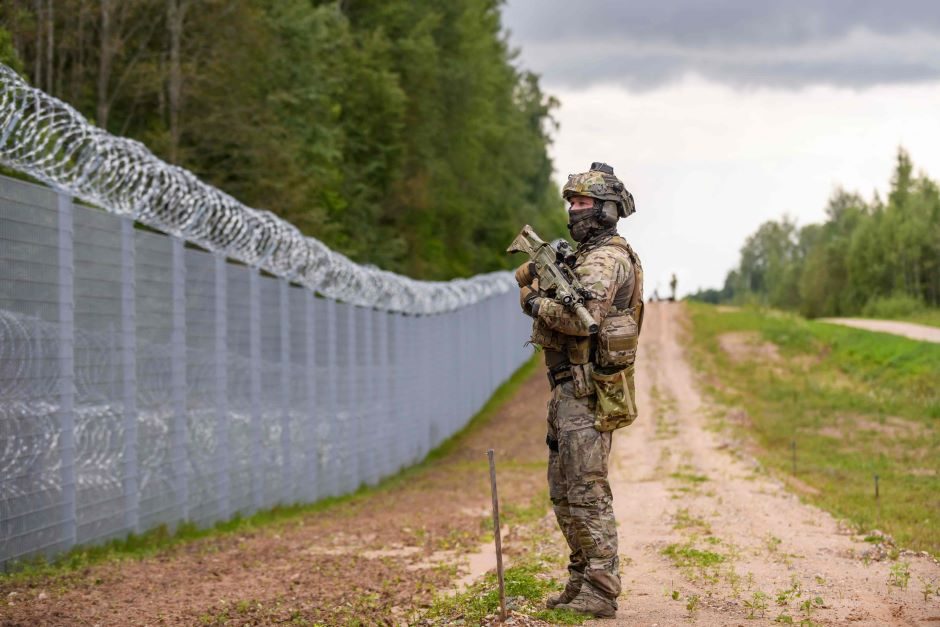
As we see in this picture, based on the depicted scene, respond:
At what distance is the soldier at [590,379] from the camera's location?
696 centimetres

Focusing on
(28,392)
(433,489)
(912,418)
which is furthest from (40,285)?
(912,418)

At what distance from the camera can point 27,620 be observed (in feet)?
22.8

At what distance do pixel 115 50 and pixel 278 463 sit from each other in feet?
36.6

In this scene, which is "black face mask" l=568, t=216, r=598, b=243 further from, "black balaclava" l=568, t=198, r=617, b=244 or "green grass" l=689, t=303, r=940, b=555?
"green grass" l=689, t=303, r=940, b=555

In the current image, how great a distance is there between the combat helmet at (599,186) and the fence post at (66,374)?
4.26 metres

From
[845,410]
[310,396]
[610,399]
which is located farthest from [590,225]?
[845,410]

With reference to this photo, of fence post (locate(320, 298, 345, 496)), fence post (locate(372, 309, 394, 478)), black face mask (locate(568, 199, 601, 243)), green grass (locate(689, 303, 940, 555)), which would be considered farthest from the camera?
fence post (locate(372, 309, 394, 478))

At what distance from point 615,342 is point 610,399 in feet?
1.02

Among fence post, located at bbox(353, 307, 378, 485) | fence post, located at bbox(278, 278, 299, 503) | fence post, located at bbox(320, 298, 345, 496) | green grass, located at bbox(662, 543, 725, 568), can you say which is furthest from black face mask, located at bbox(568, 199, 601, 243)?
fence post, located at bbox(353, 307, 378, 485)

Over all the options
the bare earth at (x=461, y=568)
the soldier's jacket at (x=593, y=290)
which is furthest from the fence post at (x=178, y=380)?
the soldier's jacket at (x=593, y=290)

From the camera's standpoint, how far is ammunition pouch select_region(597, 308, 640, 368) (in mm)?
7016

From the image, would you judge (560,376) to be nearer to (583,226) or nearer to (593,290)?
(593,290)

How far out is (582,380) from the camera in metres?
7.06

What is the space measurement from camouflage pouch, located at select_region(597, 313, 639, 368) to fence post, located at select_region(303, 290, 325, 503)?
969 centimetres
